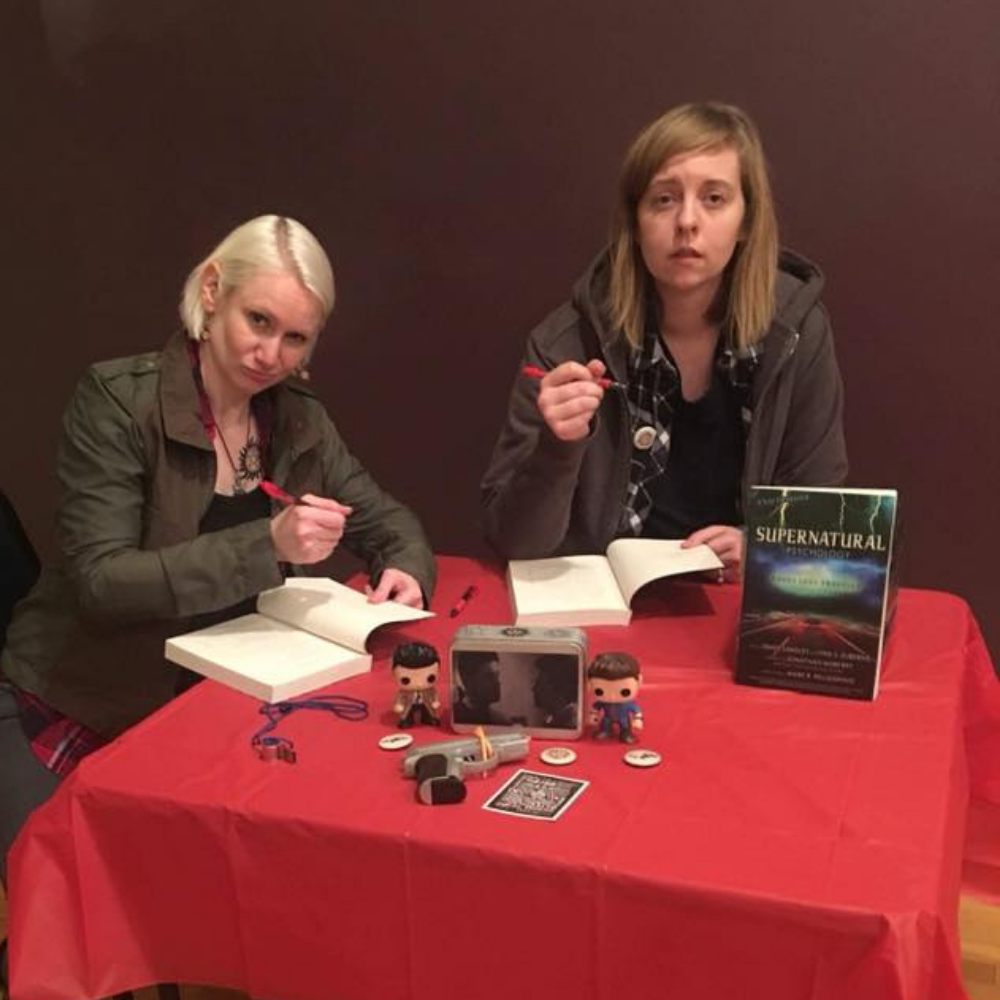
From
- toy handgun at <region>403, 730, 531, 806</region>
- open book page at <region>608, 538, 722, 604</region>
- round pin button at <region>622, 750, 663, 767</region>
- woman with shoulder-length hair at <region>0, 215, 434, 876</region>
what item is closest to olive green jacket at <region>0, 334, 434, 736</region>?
woman with shoulder-length hair at <region>0, 215, 434, 876</region>

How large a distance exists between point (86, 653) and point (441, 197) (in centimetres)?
116

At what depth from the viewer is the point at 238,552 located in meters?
1.30

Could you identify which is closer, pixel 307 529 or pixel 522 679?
pixel 522 679

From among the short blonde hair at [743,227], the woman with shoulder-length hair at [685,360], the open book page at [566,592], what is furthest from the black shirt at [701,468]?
the open book page at [566,592]

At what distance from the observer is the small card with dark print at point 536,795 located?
0.92 m

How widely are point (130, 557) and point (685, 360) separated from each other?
0.87m

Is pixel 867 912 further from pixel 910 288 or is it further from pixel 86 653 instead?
pixel 910 288

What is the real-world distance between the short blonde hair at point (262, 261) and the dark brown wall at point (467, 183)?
75 centimetres

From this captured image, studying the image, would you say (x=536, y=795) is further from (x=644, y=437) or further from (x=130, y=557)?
(x=644, y=437)

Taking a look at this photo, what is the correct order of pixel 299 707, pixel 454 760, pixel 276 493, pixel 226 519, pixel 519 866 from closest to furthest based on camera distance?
pixel 519 866 < pixel 454 760 < pixel 299 707 < pixel 276 493 < pixel 226 519

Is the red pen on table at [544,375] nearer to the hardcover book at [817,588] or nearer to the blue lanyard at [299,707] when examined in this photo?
the hardcover book at [817,588]

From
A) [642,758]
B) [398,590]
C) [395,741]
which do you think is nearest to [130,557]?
[398,590]

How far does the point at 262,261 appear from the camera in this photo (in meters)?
1.44

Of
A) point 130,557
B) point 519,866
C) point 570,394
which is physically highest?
point 570,394
